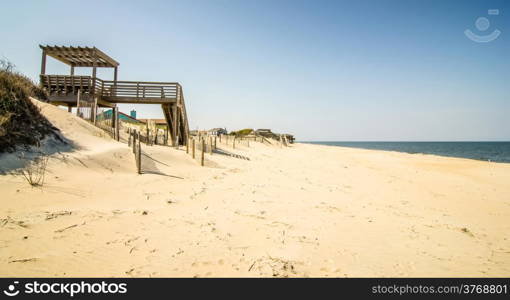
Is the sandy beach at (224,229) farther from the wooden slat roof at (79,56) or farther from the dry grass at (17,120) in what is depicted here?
the wooden slat roof at (79,56)

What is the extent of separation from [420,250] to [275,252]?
8.28ft

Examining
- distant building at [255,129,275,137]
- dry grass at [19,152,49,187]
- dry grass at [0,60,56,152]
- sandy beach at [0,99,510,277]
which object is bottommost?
sandy beach at [0,99,510,277]

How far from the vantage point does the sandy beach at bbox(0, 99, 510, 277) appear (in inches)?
123

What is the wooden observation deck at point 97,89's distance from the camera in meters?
15.1

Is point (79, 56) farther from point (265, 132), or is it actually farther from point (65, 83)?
point (265, 132)

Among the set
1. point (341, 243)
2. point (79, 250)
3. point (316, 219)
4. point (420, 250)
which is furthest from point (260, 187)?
point (79, 250)

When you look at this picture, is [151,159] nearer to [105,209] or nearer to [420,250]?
[105,209]

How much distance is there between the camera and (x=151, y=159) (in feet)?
34.0

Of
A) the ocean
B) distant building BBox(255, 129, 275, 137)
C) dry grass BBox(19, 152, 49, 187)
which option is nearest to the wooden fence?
dry grass BBox(19, 152, 49, 187)

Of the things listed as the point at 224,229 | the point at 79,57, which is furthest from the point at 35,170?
the point at 79,57

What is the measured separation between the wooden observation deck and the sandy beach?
862 cm

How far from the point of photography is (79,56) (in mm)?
17078

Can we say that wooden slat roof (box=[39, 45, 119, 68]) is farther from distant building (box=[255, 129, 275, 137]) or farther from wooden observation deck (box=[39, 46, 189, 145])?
distant building (box=[255, 129, 275, 137])

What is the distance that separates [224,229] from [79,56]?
19375 millimetres
